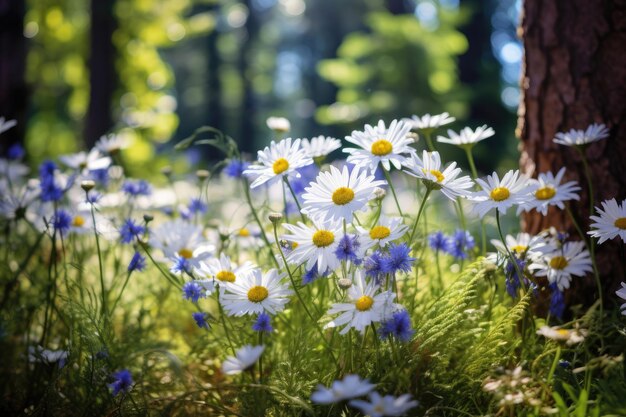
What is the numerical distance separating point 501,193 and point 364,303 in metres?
0.53

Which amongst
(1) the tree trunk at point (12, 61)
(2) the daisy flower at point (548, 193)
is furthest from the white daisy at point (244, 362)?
(1) the tree trunk at point (12, 61)

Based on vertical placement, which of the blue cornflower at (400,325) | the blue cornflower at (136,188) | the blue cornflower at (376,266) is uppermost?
the blue cornflower at (136,188)

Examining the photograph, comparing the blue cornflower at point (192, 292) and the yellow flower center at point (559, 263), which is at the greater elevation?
the blue cornflower at point (192, 292)

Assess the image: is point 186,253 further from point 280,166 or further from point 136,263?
point 280,166

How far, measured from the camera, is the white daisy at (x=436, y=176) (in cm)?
139

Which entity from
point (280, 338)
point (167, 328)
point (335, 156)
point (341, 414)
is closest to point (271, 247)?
point (280, 338)

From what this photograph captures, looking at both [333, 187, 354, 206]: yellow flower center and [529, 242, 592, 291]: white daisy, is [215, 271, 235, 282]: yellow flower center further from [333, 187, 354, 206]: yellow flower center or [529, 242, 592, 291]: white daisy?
[529, 242, 592, 291]: white daisy

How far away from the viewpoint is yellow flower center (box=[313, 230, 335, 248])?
138 centimetres

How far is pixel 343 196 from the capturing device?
137cm

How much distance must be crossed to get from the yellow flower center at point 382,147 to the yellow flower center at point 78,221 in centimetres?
136

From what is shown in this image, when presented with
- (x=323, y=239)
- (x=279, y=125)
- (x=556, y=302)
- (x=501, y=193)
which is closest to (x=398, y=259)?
(x=323, y=239)

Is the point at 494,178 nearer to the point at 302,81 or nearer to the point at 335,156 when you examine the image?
the point at 335,156

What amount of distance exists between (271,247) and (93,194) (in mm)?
737

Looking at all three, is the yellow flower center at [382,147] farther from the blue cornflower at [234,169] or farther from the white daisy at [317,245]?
the blue cornflower at [234,169]
